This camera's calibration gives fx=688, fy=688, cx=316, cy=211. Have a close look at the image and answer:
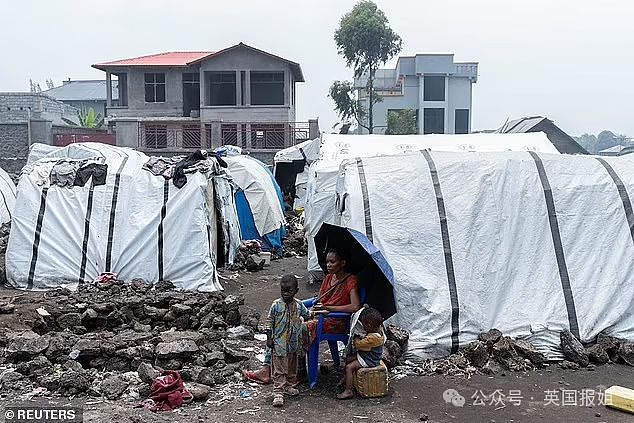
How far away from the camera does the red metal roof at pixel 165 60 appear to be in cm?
3105

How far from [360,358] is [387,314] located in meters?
0.62

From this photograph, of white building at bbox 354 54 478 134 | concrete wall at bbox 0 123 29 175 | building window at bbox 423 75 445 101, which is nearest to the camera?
concrete wall at bbox 0 123 29 175

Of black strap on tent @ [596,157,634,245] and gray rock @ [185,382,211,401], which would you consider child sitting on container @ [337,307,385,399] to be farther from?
black strap on tent @ [596,157,634,245]

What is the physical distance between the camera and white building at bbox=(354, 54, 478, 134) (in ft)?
137

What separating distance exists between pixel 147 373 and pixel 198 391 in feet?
1.82

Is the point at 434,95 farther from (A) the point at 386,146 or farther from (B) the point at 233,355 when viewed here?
(B) the point at 233,355

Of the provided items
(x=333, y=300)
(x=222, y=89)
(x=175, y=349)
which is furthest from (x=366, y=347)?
(x=222, y=89)

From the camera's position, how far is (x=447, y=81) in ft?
139

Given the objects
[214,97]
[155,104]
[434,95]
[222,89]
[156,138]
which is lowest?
[156,138]

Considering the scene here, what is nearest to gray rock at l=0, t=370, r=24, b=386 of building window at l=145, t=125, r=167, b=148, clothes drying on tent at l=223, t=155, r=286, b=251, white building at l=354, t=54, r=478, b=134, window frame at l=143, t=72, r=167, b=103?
clothes drying on tent at l=223, t=155, r=286, b=251

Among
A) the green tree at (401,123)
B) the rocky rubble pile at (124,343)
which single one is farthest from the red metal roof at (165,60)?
the rocky rubble pile at (124,343)

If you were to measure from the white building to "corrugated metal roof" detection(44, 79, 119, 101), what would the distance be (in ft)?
74.8

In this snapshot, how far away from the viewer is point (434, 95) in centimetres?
4225

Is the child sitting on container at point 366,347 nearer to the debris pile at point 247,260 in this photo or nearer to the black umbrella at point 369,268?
the black umbrella at point 369,268
